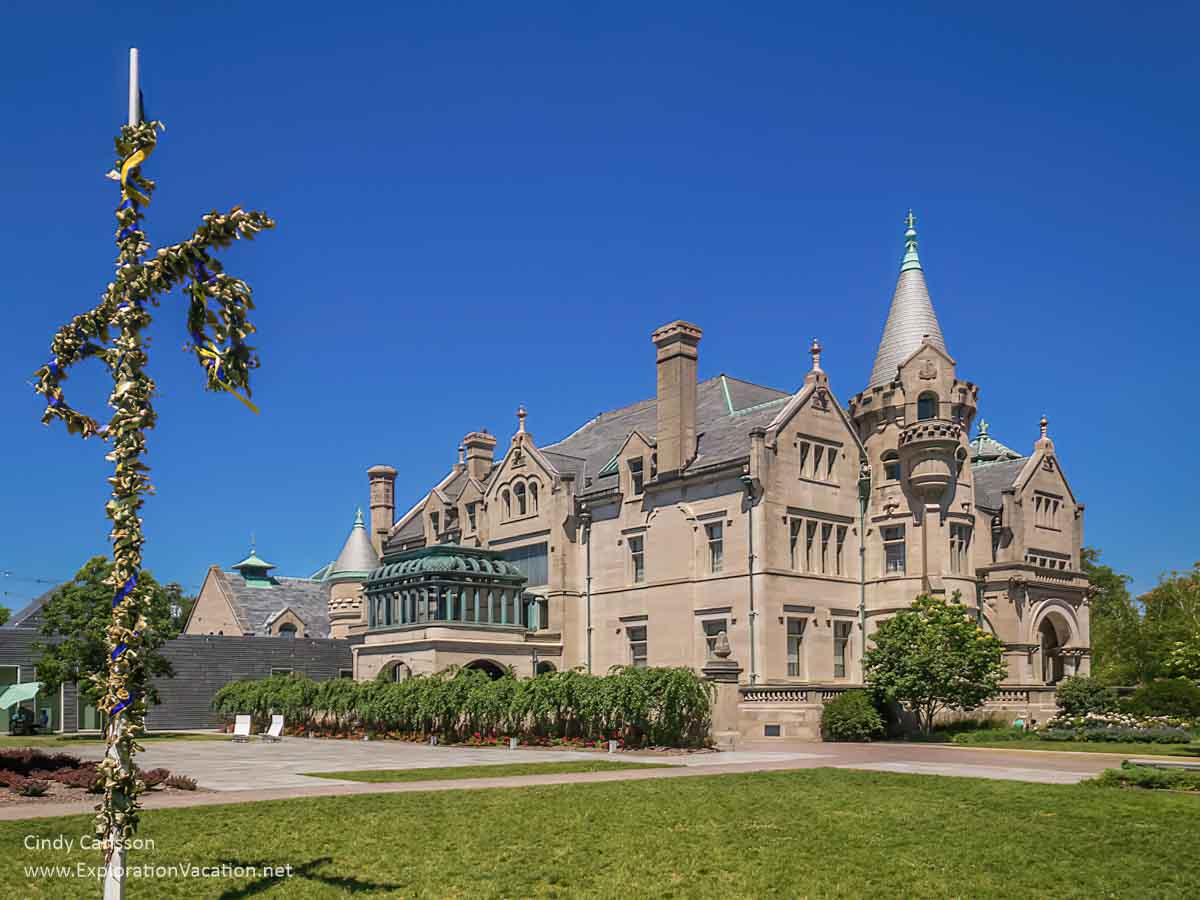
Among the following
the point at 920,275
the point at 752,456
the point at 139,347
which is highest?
the point at 920,275

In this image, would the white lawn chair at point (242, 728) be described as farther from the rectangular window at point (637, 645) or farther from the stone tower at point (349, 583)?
the stone tower at point (349, 583)

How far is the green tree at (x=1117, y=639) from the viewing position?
71188 mm

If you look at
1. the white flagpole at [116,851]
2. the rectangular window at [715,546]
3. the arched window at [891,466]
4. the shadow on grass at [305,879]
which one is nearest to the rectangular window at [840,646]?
the rectangular window at [715,546]

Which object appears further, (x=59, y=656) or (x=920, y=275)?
(x=920, y=275)

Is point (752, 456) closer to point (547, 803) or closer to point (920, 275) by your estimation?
point (920, 275)

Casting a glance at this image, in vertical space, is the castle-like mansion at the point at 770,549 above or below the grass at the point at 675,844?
above

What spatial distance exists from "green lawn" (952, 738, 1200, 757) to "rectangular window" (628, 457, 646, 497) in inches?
780

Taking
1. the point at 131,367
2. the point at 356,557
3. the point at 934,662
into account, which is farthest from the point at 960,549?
the point at 131,367

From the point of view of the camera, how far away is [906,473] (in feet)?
160

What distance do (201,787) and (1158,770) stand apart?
18885 mm

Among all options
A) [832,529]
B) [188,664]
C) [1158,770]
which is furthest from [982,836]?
[188,664]

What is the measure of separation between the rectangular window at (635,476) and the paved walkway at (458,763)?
1658 cm

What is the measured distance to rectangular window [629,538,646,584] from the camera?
52.8 metres

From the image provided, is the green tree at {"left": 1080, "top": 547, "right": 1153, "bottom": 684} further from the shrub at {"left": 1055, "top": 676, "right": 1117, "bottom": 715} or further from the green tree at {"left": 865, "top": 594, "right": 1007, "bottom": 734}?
the green tree at {"left": 865, "top": 594, "right": 1007, "bottom": 734}
